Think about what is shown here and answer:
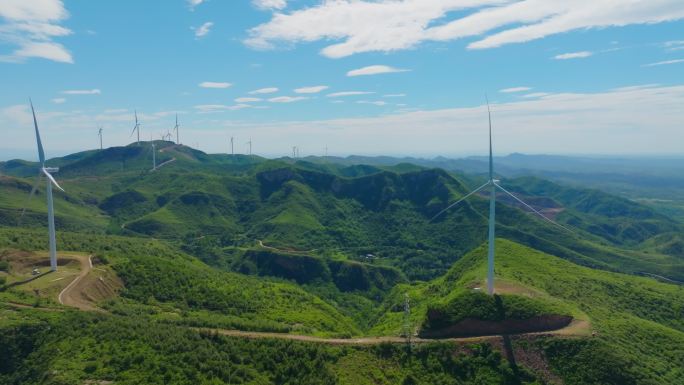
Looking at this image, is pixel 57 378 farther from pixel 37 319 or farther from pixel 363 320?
pixel 363 320

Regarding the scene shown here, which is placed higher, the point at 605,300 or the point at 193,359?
the point at 193,359

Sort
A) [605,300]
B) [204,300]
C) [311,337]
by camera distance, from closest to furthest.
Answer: [311,337] → [204,300] → [605,300]

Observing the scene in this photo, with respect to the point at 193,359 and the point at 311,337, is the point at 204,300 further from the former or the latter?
the point at 193,359

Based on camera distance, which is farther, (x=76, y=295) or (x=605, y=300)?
(x=605, y=300)

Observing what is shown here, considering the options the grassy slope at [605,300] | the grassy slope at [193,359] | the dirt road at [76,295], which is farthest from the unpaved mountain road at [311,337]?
the grassy slope at [605,300]

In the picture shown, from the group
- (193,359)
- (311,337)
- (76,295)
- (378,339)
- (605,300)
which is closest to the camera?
(193,359)

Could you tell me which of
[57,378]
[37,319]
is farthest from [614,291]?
[37,319]

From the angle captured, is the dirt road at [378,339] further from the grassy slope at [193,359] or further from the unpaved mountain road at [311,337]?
the grassy slope at [193,359]

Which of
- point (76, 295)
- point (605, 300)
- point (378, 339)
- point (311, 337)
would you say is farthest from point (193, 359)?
point (605, 300)
